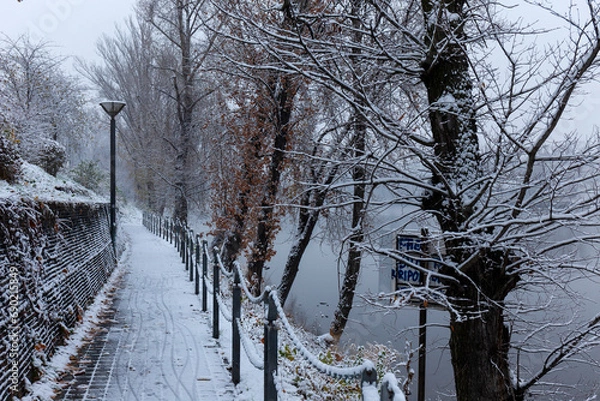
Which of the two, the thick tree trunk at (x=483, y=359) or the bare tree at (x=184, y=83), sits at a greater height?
the bare tree at (x=184, y=83)

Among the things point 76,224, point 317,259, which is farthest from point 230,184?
point 317,259

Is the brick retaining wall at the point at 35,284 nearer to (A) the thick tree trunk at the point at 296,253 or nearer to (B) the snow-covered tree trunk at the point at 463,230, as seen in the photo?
(B) the snow-covered tree trunk at the point at 463,230

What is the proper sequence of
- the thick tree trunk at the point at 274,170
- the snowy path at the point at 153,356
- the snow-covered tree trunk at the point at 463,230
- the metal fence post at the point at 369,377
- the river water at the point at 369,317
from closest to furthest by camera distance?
1. the metal fence post at the point at 369,377
2. the snowy path at the point at 153,356
3. the snow-covered tree trunk at the point at 463,230
4. the river water at the point at 369,317
5. the thick tree trunk at the point at 274,170

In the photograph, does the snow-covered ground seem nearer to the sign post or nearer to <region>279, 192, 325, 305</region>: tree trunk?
the sign post

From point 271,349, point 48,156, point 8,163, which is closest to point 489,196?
point 271,349

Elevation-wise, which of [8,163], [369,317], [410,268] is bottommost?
[369,317]

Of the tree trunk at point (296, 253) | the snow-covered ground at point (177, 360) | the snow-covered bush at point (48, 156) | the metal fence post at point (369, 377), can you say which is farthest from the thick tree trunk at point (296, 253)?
the metal fence post at point (369, 377)

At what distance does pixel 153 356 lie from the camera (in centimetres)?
638

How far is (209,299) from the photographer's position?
414 inches

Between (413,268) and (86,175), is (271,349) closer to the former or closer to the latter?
(413,268)

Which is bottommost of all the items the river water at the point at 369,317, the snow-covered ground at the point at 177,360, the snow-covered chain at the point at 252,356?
the river water at the point at 369,317

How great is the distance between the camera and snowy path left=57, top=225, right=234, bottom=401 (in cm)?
519

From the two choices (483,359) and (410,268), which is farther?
(410,268)

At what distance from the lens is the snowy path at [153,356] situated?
519 centimetres
